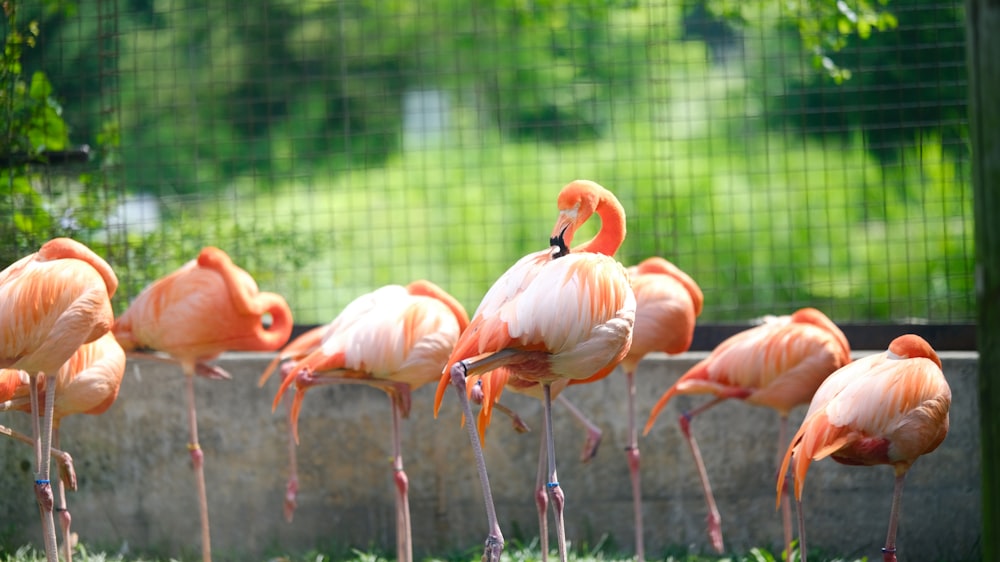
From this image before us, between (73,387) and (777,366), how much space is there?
7.91ft

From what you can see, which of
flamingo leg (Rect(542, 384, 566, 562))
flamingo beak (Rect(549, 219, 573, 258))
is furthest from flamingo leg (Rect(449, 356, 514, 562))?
flamingo beak (Rect(549, 219, 573, 258))

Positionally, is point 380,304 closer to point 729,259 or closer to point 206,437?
point 206,437

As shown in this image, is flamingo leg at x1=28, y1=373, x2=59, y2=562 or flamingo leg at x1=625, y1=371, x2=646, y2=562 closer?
flamingo leg at x1=28, y1=373, x2=59, y2=562

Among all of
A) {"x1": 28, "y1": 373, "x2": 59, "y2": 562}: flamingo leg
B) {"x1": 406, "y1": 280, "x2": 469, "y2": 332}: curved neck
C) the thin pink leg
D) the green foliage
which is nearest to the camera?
the thin pink leg

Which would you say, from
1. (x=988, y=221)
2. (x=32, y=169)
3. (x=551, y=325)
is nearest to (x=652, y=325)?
(x=551, y=325)

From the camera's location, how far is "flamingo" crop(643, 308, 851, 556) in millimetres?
3863

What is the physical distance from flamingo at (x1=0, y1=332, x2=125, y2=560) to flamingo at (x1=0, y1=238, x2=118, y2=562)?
8.6 inches

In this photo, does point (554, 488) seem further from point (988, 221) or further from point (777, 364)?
point (988, 221)

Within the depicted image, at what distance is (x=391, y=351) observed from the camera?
3711 mm

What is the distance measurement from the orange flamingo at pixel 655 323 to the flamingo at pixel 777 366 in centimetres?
13

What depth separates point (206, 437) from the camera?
15.0 feet

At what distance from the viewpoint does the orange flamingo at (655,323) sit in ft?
13.1

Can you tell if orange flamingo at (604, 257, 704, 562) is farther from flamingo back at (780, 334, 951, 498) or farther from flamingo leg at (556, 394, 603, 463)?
flamingo back at (780, 334, 951, 498)

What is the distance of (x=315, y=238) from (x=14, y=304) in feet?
6.62
